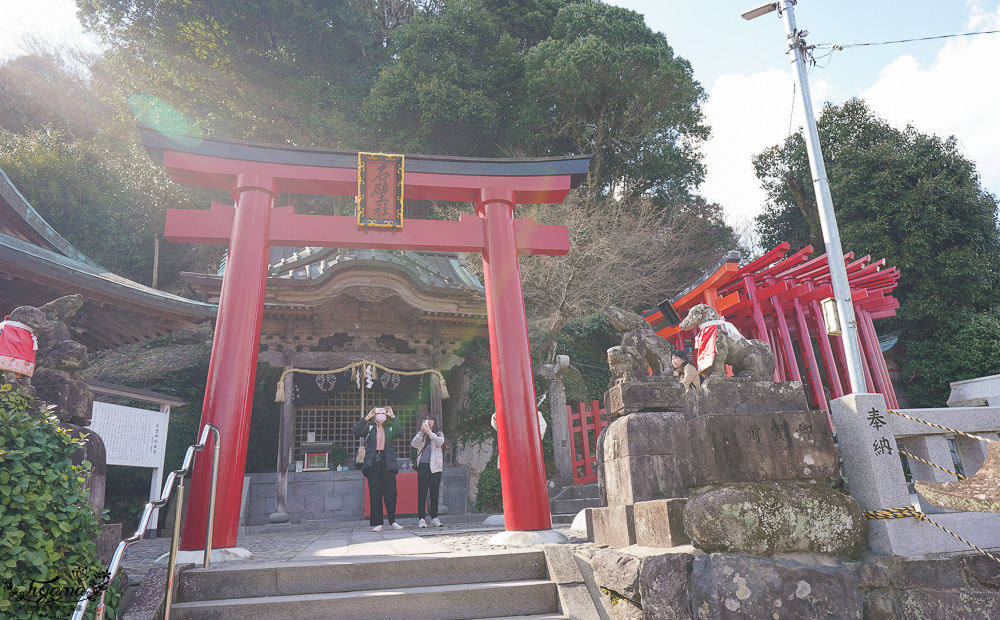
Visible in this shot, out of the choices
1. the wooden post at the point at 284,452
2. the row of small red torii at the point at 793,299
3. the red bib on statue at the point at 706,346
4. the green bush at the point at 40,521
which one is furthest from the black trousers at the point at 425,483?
the red bib on statue at the point at 706,346

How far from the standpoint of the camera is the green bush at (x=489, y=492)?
12.0 m

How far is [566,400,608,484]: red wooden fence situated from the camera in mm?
10758

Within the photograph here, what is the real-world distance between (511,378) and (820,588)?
151 inches

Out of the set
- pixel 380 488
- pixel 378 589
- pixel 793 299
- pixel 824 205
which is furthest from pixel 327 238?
pixel 793 299

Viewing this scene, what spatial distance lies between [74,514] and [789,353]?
13.9 metres

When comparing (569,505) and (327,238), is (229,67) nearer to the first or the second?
(327,238)

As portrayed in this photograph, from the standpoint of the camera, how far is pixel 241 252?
6414 millimetres

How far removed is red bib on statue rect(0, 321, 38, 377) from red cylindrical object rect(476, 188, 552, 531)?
4161 mm

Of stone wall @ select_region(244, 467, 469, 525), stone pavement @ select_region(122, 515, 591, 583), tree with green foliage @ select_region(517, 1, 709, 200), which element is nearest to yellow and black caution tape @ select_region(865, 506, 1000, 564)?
stone pavement @ select_region(122, 515, 591, 583)

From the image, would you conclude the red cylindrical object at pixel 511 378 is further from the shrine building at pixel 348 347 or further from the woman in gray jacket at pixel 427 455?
the shrine building at pixel 348 347

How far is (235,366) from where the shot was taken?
5.91 metres

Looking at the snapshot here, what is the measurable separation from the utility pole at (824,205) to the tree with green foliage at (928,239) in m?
11.5

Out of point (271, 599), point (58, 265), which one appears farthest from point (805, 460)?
point (58, 265)

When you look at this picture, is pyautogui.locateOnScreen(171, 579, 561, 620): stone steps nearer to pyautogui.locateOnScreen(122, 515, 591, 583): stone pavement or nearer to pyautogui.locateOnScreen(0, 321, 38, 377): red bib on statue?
pyautogui.locateOnScreen(122, 515, 591, 583): stone pavement
